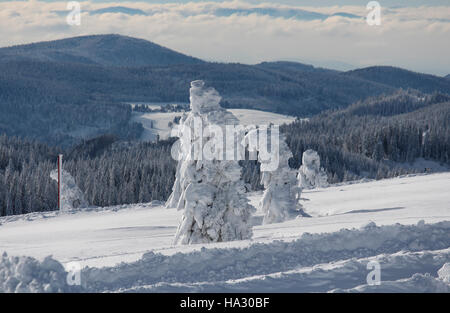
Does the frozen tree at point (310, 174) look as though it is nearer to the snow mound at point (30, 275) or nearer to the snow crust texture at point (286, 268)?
the snow crust texture at point (286, 268)

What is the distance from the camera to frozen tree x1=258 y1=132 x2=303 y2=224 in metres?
29.4

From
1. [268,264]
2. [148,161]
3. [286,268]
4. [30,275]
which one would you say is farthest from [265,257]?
[148,161]

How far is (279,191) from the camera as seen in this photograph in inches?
1169

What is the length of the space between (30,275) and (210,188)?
1084 cm

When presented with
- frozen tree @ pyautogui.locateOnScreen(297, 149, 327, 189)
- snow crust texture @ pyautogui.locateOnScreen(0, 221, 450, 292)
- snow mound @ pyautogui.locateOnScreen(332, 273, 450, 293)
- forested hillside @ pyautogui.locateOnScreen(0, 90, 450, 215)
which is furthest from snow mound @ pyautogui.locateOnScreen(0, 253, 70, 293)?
frozen tree @ pyautogui.locateOnScreen(297, 149, 327, 189)

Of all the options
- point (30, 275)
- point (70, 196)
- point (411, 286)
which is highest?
point (30, 275)

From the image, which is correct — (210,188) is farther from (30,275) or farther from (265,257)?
(30,275)

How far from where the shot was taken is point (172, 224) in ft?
95.0

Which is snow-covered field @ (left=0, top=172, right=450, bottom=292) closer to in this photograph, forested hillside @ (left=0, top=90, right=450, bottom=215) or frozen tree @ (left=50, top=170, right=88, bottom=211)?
frozen tree @ (left=50, top=170, right=88, bottom=211)

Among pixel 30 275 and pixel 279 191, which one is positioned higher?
pixel 30 275

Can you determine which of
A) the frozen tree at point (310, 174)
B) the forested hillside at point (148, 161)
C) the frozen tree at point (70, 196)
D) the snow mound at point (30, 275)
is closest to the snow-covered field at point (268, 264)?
the snow mound at point (30, 275)

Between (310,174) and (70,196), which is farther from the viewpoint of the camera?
(310,174)

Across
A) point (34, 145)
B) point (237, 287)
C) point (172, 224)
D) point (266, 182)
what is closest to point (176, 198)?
point (172, 224)

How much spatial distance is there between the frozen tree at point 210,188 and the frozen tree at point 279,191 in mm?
8431
